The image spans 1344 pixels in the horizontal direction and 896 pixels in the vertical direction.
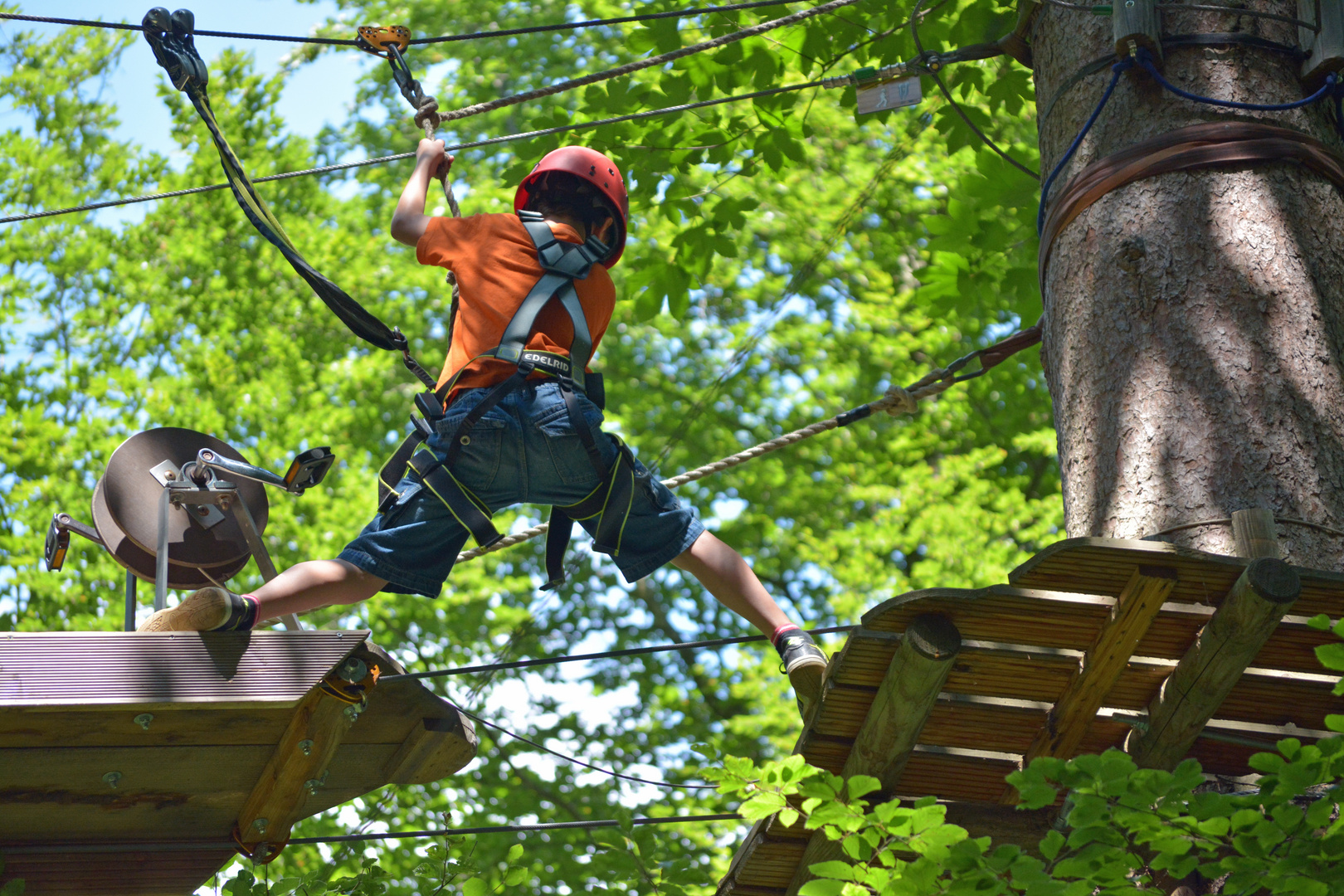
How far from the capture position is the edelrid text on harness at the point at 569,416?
144 inches

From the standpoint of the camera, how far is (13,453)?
11.8 metres

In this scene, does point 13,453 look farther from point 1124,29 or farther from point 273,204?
point 1124,29

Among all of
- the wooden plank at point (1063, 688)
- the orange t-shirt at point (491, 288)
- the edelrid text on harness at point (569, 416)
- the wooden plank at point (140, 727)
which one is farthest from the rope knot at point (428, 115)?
the wooden plank at point (1063, 688)

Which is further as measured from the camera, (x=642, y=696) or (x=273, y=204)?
(x=273, y=204)

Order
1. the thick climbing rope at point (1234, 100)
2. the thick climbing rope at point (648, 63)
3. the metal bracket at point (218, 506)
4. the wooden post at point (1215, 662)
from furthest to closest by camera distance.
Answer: the thick climbing rope at point (648, 63) → the metal bracket at point (218, 506) → the thick climbing rope at point (1234, 100) → the wooden post at point (1215, 662)

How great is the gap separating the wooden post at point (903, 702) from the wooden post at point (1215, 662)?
49 cm

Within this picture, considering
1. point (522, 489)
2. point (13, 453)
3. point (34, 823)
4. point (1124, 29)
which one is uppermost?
point (13, 453)

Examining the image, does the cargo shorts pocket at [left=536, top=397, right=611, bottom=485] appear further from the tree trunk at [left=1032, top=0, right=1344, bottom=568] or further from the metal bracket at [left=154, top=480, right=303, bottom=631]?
the tree trunk at [left=1032, top=0, right=1344, bottom=568]

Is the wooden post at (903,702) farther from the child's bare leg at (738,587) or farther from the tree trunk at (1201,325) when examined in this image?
the tree trunk at (1201,325)

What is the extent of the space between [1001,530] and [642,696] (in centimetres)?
384

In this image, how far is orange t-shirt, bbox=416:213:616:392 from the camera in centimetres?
381

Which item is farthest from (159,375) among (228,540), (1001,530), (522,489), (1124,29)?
(1124,29)

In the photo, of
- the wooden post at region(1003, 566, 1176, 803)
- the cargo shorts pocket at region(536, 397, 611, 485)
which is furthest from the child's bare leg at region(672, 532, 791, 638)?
the wooden post at region(1003, 566, 1176, 803)

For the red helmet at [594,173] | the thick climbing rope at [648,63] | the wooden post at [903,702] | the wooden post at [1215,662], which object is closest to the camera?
the wooden post at [1215,662]
